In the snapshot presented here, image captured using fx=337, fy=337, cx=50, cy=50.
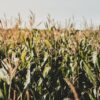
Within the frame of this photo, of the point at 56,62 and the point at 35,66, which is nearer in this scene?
the point at 35,66

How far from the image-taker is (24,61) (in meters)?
4.05

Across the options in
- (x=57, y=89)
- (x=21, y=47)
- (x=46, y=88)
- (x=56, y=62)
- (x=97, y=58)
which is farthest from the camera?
(x=21, y=47)

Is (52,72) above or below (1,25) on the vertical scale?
below

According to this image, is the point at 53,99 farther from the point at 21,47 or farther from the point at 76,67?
the point at 21,47

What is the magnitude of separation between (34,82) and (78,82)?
0.72 metres

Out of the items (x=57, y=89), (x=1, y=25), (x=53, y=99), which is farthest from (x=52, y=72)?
(x=1, y=25)

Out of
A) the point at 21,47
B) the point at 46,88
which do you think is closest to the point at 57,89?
the point at 46,88

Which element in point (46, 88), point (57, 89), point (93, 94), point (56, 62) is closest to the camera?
point (93, 94)

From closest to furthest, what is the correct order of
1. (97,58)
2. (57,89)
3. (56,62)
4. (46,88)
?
(46,88) < (57,89) < (97,58) < (56,62)

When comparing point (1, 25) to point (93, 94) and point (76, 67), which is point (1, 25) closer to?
point (76, 67)

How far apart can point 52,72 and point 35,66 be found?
0.23m

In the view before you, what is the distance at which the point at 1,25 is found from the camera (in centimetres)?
491

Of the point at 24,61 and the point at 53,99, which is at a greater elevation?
the point at 24,61

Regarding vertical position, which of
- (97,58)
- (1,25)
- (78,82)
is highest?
(1,25)
